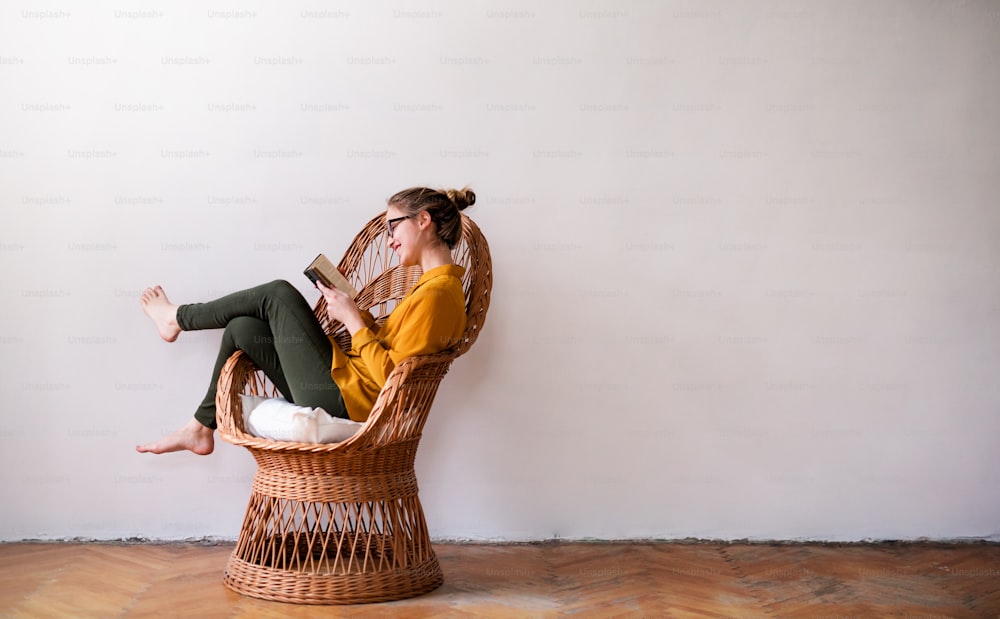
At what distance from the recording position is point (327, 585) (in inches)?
103

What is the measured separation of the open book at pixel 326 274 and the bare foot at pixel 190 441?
690mm

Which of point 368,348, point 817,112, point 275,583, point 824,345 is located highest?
point 817,112

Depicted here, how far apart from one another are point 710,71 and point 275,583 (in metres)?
2.26

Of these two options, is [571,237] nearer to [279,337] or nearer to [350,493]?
[279,337]

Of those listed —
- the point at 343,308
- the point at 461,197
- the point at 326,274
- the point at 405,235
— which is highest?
the point at 461,197

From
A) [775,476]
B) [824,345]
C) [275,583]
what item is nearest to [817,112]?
[824,345]

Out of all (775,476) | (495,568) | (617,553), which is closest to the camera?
(495,568)

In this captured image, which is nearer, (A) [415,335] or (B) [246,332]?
(A) [415,335]

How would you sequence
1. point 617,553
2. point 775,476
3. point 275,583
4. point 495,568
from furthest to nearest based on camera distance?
1. point 775,476
2. point 617,553
3. point 495,568
4. point 275,583

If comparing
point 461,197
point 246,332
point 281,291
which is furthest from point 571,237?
point 246,332

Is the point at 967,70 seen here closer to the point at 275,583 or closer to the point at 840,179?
the point at 840,179

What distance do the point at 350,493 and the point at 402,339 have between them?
46 cm

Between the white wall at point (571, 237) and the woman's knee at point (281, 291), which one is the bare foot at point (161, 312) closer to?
the white wall at point (571, 237)

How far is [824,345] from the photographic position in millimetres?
3426
